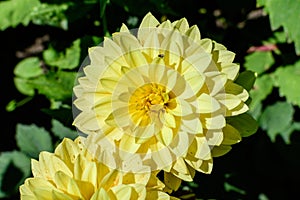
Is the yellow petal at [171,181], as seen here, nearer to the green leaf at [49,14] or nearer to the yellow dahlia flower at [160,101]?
the yellow dahlia flower at [160,101]

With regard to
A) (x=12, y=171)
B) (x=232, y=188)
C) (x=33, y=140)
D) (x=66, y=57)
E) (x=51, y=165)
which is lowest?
(x=232, y=188)

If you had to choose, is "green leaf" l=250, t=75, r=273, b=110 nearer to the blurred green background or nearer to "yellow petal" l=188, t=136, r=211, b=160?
the blurred green background

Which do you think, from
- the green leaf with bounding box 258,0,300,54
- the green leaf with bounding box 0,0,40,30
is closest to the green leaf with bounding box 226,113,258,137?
the green leaf with bounding box 258,0,300,54

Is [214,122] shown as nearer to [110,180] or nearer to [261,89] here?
[110,180]

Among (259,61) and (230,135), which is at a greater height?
(230,135)

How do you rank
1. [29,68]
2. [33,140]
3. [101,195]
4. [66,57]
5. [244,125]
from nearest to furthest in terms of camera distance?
[101,195]
[244,125]
[33,140]
[66,57]
[29,68]

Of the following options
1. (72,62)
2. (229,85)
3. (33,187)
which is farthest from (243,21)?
(33,187)

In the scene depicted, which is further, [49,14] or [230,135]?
[49,14]

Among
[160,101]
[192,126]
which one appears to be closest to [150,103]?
[160,101]
